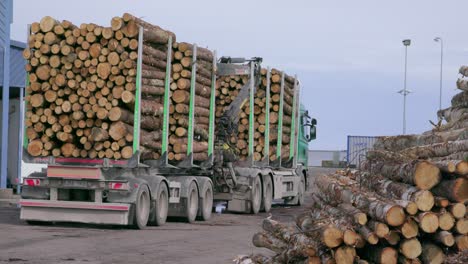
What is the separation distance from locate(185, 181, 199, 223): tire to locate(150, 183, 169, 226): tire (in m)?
1.06

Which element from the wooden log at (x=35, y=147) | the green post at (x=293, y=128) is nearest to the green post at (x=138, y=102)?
the wooden log at (x=35, y=147)

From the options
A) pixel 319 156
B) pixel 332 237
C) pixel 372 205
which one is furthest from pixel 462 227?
pixel 319 156

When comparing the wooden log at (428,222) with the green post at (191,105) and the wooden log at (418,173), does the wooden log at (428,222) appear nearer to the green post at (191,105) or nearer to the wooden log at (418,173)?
the wooden log at (418,173)

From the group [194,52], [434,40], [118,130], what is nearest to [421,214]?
[118,130]

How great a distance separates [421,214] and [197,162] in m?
13.0

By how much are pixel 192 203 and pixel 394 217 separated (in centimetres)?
1181

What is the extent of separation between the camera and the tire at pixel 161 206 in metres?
18.6

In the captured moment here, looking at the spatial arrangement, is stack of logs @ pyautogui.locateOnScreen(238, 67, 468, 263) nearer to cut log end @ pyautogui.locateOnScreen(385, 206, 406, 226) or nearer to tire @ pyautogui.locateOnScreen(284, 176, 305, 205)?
cut log end @ pyautogui.locateOnScreen(385, 206, 406, 226)

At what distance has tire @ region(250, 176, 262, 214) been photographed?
2406cm

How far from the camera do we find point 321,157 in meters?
88.9

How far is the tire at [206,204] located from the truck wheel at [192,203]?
272mm

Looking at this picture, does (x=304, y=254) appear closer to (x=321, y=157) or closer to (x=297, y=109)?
(x=297, y=109)

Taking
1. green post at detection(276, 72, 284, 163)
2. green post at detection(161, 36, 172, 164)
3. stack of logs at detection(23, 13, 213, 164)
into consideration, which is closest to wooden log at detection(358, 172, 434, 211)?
stack of logs at detection(23, 13, 213, 164)

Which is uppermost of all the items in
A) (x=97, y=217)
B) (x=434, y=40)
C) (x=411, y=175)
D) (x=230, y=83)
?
(x=434, y=40)
